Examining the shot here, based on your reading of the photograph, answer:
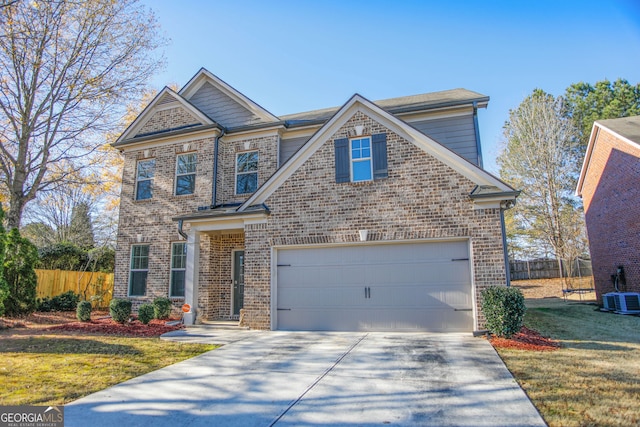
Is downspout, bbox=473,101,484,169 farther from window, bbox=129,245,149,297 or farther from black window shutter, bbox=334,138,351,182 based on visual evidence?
window, bbox=129,245,149,297

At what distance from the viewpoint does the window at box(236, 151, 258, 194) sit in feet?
42.6

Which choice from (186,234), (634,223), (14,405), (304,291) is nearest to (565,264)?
(634,223)

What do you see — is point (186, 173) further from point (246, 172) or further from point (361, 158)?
point (361, 158)

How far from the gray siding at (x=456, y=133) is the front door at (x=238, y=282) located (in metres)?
7.13

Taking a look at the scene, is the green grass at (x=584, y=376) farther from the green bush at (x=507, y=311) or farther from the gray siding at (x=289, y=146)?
the gray siding at (x=289, y=146)

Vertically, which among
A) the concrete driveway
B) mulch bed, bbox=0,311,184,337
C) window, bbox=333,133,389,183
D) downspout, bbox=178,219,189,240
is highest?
window, bbox=333,133,389,183

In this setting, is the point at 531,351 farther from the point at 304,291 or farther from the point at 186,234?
the point at 186,234

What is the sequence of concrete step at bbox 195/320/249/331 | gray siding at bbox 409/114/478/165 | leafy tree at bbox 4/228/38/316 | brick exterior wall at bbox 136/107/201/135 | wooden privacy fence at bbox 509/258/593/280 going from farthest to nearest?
wooden privacy fence at bbox 509/258/593/280 → brick exterior wall at bbox 136/107/201/135 → leafy tree at bbox 4/228/38/316 → gray siding at bbox 409/114/478/165 → concrete step at bbox 195/320/249/331

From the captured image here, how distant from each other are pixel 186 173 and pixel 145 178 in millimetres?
1828

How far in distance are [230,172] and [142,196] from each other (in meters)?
3.50

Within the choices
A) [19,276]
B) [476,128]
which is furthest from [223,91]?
[19,276]

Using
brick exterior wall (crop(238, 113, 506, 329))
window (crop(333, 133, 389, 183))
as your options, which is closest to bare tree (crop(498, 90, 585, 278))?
brick exterior wall (crop(238, 113, 506, 329))

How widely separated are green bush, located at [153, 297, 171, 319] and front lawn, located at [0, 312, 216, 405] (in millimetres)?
2147

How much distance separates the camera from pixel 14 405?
436cm
